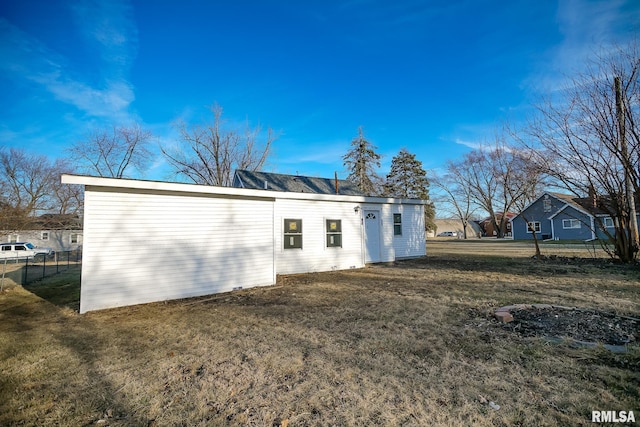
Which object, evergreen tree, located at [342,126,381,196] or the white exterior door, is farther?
evergreen tree, located at [342,126,381,196]

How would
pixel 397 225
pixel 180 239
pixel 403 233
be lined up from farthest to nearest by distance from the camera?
1. pixel 403 233
2. pixel 397 225
3. pixel 180 239

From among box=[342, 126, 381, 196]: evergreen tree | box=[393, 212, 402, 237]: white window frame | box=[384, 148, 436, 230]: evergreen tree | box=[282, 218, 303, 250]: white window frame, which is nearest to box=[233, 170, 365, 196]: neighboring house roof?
box=[393, 212, 402, 237]: white window frame

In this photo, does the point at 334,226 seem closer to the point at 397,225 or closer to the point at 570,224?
the point at 397,225

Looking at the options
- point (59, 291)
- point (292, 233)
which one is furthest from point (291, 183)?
point (59, 291)

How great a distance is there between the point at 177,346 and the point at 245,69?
42.7ft

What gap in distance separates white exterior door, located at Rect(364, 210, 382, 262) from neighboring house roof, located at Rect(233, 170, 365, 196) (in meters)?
3.57

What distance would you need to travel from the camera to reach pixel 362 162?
102 ft

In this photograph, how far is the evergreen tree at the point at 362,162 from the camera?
30.9 meters

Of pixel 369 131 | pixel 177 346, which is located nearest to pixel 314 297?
pixel 177 346

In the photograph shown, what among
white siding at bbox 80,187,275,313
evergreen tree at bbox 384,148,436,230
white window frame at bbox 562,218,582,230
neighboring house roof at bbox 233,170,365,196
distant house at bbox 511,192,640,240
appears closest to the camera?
white siding at bbox 80,187,275,313

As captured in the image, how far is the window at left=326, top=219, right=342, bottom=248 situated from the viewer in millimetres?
10758

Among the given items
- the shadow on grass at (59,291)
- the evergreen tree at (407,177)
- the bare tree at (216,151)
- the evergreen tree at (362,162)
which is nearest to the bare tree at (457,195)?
the evergreen tree at (407,177)

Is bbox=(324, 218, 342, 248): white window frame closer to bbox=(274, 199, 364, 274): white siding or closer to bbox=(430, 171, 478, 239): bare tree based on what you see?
bbox=(274, 199, 364, 274): white siding

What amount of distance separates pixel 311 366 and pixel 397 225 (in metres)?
10.8
